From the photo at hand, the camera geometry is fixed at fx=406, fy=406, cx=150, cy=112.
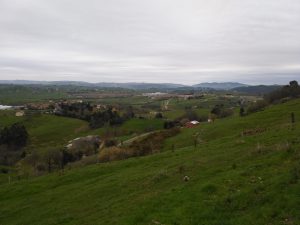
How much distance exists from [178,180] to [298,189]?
8.37 m

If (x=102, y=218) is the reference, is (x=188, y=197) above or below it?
above

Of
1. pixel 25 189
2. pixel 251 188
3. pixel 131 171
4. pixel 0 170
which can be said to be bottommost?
pixel 0 170

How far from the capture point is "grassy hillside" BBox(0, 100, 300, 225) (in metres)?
16.0

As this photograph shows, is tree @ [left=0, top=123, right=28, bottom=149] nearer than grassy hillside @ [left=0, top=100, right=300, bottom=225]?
No

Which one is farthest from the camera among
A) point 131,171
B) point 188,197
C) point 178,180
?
point 131,171

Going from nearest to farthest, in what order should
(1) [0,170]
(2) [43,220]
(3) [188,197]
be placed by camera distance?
(3) [188,197] → (2) [43,220] → (1) [0,170]

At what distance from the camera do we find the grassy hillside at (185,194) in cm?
1599

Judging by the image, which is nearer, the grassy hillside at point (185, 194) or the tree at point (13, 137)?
the grassy hillside at point (185, 194)

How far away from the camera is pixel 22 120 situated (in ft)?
523

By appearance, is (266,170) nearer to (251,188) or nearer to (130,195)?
(251,188)

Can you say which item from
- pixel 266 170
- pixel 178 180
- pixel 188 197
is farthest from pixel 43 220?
pixel 266 170

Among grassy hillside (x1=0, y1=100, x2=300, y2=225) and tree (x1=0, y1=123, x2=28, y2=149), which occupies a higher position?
grassy hillside (x1=0, y1=100, x2=300, y2=225)

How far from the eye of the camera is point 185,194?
765 inches

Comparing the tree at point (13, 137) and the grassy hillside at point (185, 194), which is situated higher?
the grassy hillside at point (185, 194)
